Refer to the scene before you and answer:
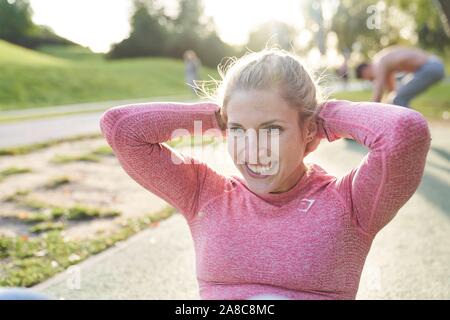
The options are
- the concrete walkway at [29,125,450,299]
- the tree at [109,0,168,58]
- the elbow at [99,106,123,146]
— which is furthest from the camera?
the tree at [109,0,168,58]

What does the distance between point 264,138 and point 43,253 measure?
238cm

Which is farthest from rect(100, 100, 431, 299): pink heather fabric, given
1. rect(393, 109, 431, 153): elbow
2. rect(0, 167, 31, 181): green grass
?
rect(0, 167, 31, 181): green grass

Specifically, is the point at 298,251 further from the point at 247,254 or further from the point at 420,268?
the point at 420,268

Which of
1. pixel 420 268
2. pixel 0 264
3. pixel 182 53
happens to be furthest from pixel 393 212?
pixel 182 53

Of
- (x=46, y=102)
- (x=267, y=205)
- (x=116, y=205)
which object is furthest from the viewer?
(x=46, y=102)

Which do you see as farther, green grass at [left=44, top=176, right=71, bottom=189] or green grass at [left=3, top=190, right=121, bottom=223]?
green grass at [left=44, top=176, right=71, bottom=189]

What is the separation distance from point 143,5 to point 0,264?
152ft

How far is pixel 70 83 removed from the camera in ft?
76.7

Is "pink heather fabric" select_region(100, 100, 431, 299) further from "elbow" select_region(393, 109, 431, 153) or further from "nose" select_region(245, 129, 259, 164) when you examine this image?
"nose" select_region(245, 129, 259, 164)

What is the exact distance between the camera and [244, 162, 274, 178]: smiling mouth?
1.80 m

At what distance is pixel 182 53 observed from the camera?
44625 millimetres

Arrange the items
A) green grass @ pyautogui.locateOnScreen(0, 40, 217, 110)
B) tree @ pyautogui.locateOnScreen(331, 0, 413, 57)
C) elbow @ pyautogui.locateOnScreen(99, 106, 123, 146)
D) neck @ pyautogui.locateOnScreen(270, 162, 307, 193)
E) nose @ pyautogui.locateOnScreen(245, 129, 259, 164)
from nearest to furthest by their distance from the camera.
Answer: nose @ pyautogui.locateOnScreen(245, 129, 259, 164) → neck @ pyautogui.locateOnScreen(270, 162, 307, 193) → elbow @ pyautogui.locateOnScreen(99, 106, 123, 146) → green grass @ pyautogui.locateOnScreen(0, 40, 217, 110) → tree @ pyautogui.locateOnScreen(331, 0, 413, 57)

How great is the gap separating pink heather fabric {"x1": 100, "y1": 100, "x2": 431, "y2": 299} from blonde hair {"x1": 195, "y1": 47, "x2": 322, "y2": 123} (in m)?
0.11
